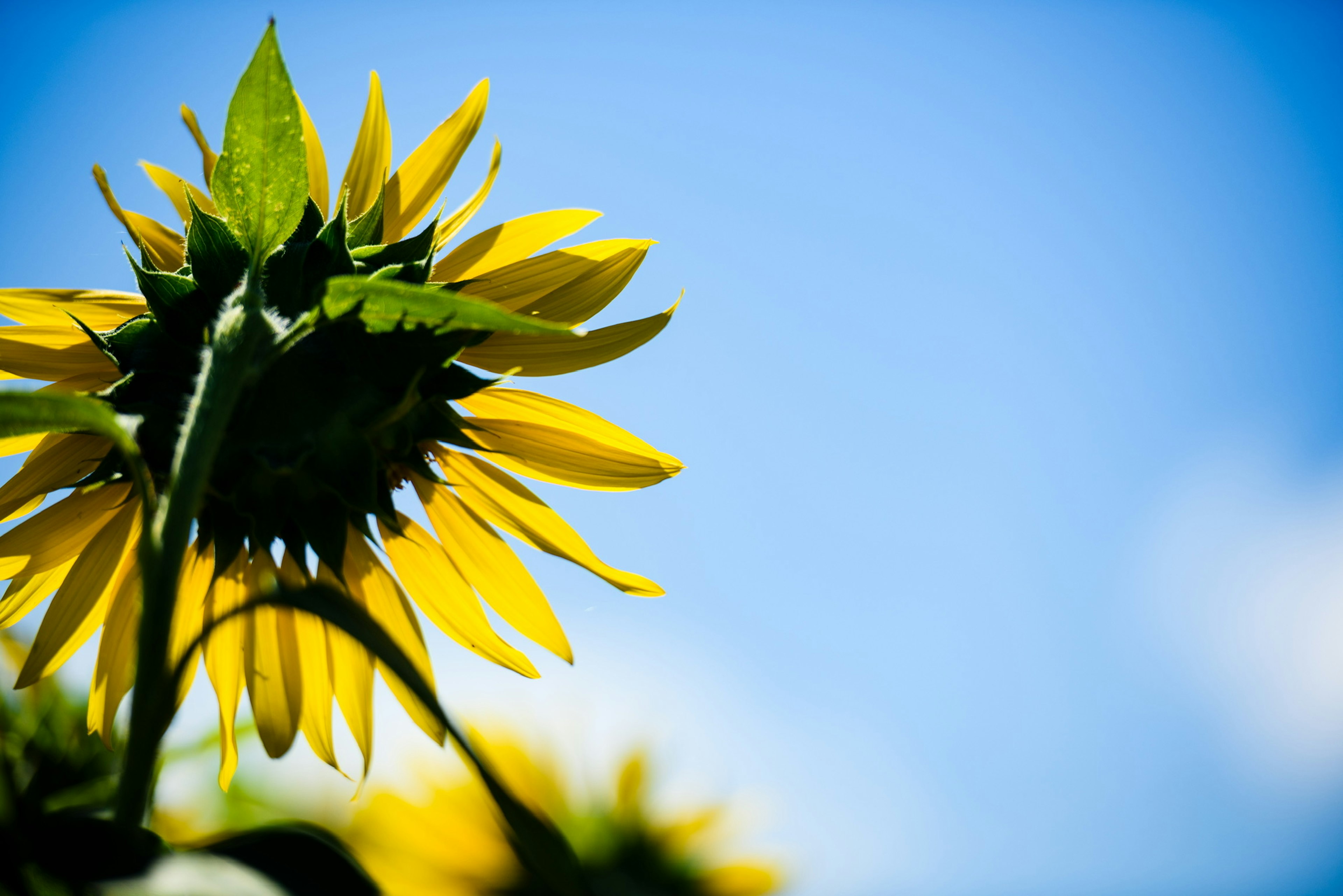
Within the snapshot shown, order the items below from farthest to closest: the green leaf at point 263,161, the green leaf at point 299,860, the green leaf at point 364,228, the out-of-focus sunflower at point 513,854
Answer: the out-of-focus sunflower at point 513,854
the green leaf at point 364,228
the green leaf at point 263,161
the green leaf at point 299,860

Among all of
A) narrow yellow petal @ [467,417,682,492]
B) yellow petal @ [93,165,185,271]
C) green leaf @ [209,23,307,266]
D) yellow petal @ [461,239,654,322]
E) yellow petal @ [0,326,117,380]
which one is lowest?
yellow petal @ [0,326,117,380]

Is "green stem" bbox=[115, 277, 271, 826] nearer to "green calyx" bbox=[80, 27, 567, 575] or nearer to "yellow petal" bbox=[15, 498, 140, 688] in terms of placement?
"green calyx" bbox=[80, 27, 567, 575]

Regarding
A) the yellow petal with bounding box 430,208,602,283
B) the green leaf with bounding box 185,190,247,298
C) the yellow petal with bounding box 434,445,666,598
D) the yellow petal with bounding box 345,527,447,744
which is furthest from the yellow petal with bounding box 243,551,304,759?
the yellow petal with bounding box 430,208,602,283

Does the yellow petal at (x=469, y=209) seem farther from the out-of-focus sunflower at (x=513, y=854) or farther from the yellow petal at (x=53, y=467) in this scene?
the out-of-focus sunflower at (x=513, y=854)

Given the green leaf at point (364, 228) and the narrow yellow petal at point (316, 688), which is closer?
the green leaf at point (364, 228)

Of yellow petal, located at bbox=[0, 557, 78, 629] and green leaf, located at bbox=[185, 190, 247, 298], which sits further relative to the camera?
yellow petal, located at bbox=[0, 557, 78, 629]

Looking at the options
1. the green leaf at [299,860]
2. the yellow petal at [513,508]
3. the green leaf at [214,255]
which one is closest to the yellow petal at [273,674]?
the yellow petal at [513,508]

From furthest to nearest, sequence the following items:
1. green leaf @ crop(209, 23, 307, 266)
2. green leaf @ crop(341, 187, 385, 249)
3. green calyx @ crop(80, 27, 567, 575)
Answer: green leaf @ crop(341, 187, 385, 249)
green calyx @ crop(80, 27, 567, 575)
green leaf @ crop(209, 23, 307, 266)

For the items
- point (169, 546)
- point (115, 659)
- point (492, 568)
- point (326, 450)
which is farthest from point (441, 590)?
point (169, 546)

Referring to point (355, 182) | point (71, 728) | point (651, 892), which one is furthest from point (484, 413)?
point (651, 892)
